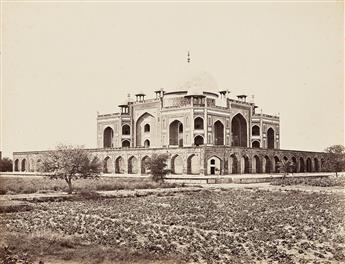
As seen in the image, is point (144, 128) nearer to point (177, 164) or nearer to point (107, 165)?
point (107, 165)

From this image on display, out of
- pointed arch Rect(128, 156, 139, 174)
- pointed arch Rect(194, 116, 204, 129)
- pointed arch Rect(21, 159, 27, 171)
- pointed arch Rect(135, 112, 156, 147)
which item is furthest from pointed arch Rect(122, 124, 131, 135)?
pointed arch Rect(21, 159, 27, 171)

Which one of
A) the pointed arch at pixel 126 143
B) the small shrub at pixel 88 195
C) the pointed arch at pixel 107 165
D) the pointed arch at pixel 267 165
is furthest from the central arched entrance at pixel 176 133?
the small shrub at pixel 88 195

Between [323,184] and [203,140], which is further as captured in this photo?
[203,140]

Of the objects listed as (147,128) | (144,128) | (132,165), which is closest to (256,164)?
(132,165)

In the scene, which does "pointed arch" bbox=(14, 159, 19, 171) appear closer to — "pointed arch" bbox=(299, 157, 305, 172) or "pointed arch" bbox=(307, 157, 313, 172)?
"pointed arch" bbox=(299, 157, 305, 172)

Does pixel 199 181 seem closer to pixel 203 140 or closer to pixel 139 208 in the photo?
pixel 203 140


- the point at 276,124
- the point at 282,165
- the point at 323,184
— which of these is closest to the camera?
the point at 323,184

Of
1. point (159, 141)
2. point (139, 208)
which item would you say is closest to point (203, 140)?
point (159, 141)

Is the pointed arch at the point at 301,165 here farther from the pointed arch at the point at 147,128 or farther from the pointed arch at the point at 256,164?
the pointed arch at the point at 147,128
